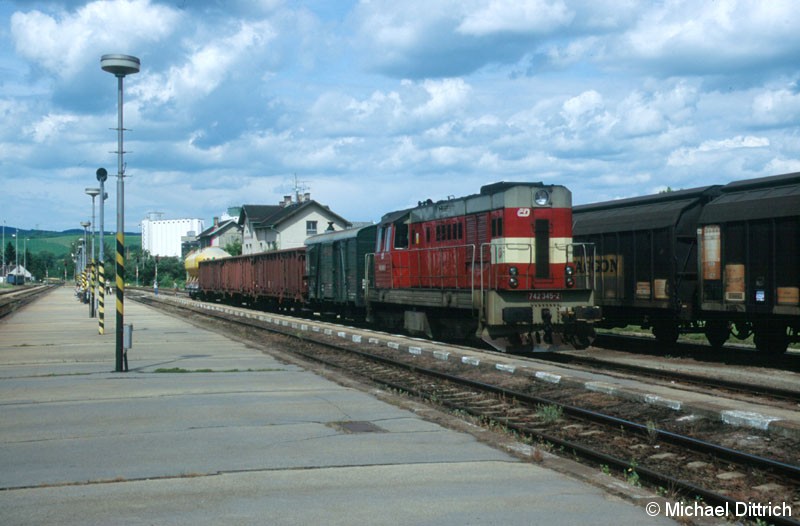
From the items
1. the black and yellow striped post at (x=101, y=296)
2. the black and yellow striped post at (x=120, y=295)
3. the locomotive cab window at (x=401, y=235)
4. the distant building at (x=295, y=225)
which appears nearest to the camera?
the black and yellow striped post at (x=120, y=295)

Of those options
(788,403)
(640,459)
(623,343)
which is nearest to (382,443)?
(640,459)

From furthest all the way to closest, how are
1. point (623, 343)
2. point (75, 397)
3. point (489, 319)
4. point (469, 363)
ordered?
point (623, 343) < point (489, 319) < point (469, 363) < point (75, 397)

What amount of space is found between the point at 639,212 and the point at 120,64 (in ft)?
40.7

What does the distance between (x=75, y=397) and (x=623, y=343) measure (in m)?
15.3

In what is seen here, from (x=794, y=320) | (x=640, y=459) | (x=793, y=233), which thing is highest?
(x=793, y=233)

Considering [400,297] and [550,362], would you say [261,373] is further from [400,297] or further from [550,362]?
[400,297]

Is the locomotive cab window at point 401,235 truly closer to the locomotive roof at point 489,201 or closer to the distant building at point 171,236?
the locomotive roof at point 489,201

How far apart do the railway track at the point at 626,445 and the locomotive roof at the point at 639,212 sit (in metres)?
6.76

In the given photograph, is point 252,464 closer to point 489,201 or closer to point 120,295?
point 120,295

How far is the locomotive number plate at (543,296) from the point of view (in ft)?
60.0

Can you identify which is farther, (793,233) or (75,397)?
(793,233)

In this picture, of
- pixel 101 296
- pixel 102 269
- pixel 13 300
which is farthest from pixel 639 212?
pixel 13 300

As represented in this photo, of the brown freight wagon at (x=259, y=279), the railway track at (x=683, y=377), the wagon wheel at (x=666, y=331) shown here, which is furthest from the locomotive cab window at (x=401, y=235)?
the brown freight wagon at (x=259, y=279)

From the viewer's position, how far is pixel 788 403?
11898 millimetres
